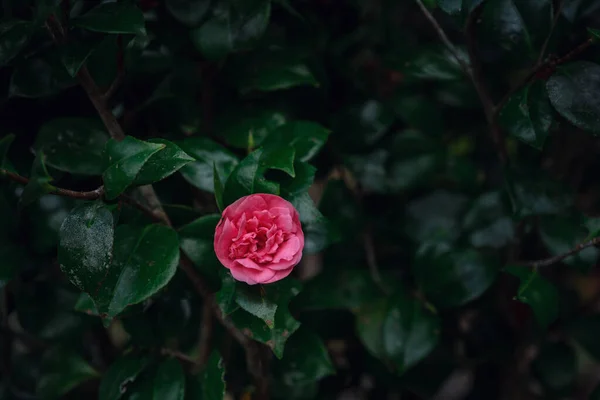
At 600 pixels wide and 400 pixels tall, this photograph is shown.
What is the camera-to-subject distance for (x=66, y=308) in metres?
0.98

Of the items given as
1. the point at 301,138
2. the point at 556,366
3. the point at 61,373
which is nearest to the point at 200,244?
the point at 301,138

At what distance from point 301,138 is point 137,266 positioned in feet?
0.91

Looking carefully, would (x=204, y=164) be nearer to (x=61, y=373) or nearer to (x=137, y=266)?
(x=137, y=266)

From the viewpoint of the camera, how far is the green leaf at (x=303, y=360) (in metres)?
0.93

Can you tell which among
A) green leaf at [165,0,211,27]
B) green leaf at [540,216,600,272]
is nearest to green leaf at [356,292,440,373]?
green leaf at [540,216,600,272]

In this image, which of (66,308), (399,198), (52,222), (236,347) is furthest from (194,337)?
(399,198)

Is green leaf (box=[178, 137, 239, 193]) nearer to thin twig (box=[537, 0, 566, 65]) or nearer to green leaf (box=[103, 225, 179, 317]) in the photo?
green leaf (box=[103, 225, 179, 317])

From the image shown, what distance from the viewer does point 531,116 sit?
830 millimetres

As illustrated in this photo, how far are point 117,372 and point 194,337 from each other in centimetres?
18

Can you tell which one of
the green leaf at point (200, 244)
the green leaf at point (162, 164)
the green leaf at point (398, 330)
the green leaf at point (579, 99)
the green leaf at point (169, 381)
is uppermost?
the green leaf at point (579, 99)

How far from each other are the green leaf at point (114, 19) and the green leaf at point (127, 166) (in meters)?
0.15

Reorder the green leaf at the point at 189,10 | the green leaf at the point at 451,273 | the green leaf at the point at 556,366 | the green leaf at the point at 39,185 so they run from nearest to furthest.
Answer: the green leaf at the point at 39,185 < the green leaf at the point at 189,10 < the green leaf at the point at 451,273 < the green leaf at the point at 556,366

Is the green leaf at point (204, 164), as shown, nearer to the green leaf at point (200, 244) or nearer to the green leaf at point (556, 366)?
the green leaf at point (200, 244)

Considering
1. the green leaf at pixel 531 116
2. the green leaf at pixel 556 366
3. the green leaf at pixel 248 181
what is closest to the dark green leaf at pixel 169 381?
the green leaf at pixel 248 181
